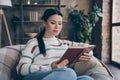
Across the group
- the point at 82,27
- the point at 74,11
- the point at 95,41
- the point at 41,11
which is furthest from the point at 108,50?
the point at 41,11

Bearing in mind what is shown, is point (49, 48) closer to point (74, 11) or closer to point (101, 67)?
point (101, 67)

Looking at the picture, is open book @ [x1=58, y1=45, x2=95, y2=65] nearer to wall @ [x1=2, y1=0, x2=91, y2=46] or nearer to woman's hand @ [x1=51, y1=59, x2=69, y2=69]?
woman's hand @ [x1=51, y1=59, x2=69, y2=69]

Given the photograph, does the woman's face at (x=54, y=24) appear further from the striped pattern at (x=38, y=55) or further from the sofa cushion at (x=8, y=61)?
the sofa cushion at (x=8, y=61)

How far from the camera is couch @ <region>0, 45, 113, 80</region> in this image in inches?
81.7

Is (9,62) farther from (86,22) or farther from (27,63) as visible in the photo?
(86,22)

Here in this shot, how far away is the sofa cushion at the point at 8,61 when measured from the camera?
6.79 feet

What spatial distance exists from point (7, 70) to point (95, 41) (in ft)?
12.7

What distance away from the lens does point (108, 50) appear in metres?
5.48

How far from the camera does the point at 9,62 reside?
2.21 metres

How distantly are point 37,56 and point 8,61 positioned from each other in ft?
0.87

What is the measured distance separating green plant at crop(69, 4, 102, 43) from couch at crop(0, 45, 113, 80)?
3.11m

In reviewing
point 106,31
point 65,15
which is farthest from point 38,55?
point 65,15

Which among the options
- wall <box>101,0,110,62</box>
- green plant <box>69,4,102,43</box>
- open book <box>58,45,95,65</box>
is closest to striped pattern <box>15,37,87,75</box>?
open book <box>58,45,95,65</box>

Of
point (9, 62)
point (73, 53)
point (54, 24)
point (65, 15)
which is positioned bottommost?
point (9, 62)
